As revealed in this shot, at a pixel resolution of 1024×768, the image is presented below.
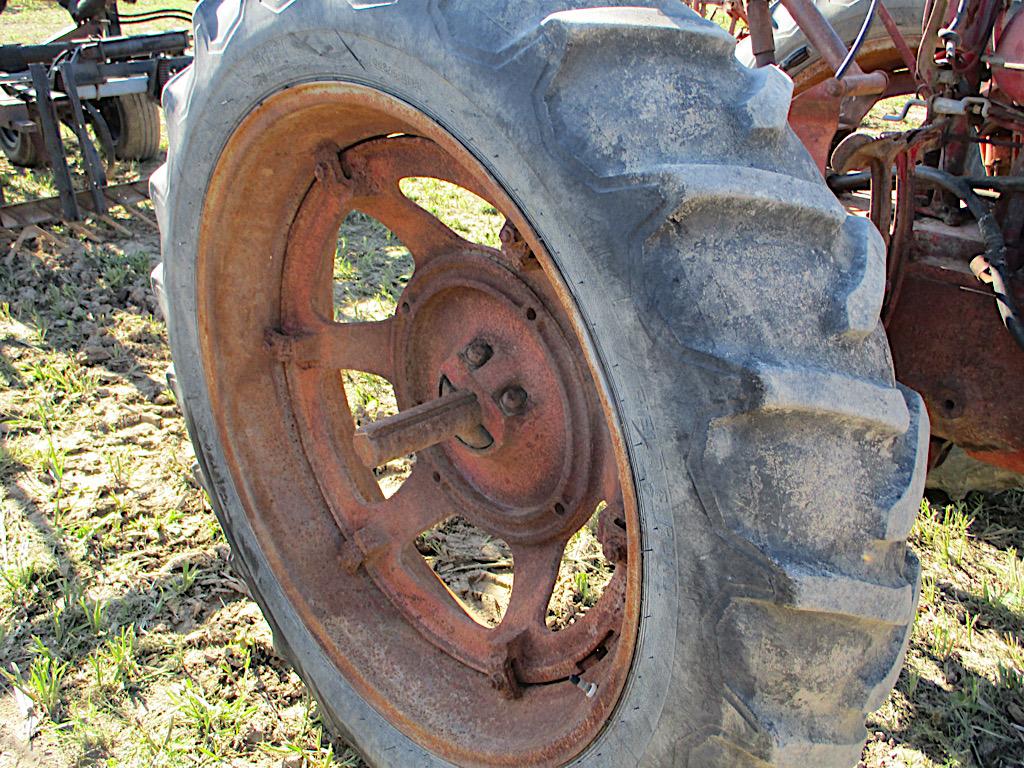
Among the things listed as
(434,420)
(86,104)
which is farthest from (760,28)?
(86,104)

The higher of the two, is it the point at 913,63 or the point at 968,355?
the point at 913,63

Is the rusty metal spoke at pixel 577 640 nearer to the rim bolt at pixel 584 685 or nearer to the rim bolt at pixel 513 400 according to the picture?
the rim bolt at pixel 584 685

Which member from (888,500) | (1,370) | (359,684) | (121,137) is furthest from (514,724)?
(121,137)

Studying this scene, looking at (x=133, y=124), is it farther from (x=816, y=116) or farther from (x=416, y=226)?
(x=816, y=116)

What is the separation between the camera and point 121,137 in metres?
5.46

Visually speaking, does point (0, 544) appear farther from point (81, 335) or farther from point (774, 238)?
point (774, 238)

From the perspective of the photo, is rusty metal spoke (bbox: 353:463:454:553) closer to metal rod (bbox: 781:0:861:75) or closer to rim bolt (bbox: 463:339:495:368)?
rim bolt (bbox: 463:339:495:368)

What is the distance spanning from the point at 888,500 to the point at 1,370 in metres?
3.01

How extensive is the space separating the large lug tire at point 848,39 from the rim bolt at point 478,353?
129 cm

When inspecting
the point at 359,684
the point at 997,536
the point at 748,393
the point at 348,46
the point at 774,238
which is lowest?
the point at 997,536

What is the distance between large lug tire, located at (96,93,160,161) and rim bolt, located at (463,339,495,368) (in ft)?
14.1

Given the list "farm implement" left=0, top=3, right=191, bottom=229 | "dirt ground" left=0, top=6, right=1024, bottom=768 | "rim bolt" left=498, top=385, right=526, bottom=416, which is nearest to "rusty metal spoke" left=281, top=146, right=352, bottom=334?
"rim bolt" left=498, top=385, right=526, bottom=416

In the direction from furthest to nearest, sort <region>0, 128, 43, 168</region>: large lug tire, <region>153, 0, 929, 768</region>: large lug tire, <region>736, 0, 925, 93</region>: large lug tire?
<region>0, 128, 43, 168</region>: large lug tire, <region>736, 0, 925, 93</region>: large lug tire, <region>153, 0, 929, 768</region>: large lug tire

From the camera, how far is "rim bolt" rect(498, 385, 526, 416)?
1729 mm
